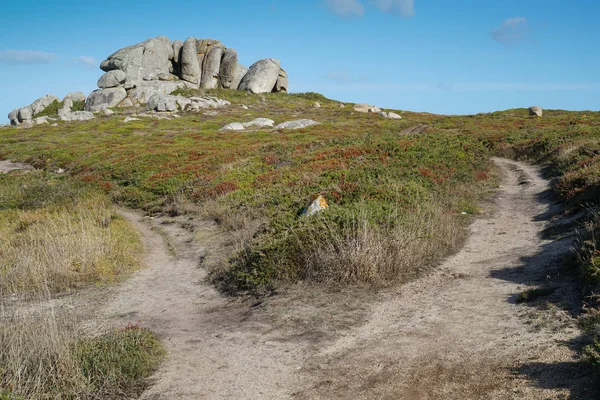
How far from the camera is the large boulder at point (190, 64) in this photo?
98.7 meters

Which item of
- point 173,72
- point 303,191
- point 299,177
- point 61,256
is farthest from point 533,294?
point 173,72

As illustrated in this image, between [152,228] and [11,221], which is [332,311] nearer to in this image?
[152,228]

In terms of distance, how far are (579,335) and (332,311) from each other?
439 cm

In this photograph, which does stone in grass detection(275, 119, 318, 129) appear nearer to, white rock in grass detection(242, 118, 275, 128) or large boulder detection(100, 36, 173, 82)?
white rock in grass detection(242, 118, 275, 128)

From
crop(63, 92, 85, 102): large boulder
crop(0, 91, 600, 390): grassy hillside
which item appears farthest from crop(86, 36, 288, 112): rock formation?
crop(0, 91, 600, 390): grassy hillside

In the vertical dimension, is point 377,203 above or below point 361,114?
below

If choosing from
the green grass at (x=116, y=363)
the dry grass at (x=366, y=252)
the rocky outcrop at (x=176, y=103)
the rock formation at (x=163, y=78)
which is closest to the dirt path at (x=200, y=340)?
the green grass at (x=116, y=363)

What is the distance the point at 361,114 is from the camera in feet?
276

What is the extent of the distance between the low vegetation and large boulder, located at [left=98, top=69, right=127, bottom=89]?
6721 cm

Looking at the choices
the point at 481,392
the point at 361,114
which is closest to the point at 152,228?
the point at 481,392

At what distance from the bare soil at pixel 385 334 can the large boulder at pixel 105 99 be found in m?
79.9

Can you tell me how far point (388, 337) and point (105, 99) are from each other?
88482 mm

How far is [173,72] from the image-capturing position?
101 metres

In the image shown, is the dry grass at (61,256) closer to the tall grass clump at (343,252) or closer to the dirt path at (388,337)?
the dirt path at (388,337)
